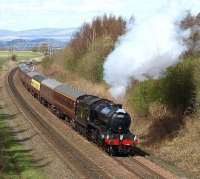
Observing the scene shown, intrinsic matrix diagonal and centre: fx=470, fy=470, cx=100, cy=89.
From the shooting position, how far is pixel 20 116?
49219 mm

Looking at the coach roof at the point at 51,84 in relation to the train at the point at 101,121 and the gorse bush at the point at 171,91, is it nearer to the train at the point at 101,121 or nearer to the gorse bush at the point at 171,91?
the train at the point at 101,121

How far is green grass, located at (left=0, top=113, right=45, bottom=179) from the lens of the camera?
24.6 m

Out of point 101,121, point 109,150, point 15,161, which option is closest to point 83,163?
point 109,150

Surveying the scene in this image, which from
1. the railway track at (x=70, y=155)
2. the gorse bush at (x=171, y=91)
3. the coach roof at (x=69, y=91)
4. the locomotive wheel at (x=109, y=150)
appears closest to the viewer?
the railway track at (x=70, y=155)

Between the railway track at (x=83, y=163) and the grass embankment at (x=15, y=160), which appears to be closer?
the grass embankment at (x=15, y=160)

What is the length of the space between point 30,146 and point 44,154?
3.09m

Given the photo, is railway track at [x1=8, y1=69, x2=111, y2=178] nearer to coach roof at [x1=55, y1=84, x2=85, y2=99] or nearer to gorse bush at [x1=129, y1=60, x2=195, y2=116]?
coach roof at [x1=55, y1=84, x2=85, y2=99]

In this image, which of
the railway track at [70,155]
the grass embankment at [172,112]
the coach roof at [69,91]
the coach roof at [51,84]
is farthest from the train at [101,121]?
the coach roof at [51,84]

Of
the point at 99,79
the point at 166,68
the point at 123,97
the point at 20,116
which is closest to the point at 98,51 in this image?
the point at 99,79

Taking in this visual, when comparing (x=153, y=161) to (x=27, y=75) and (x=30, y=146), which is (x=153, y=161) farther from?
(x=27, y=75)

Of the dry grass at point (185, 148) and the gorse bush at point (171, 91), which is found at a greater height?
the gorse bush at point (171, 91)

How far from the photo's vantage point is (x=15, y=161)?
2830cm

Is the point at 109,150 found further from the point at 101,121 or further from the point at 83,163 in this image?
the point at 83,163

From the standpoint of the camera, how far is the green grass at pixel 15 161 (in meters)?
24.6
